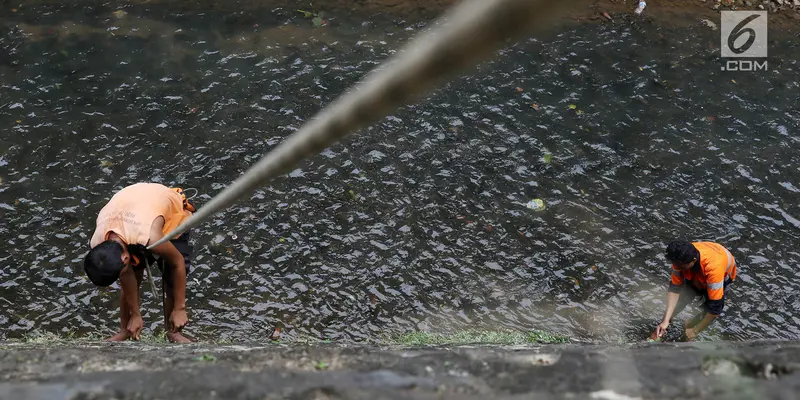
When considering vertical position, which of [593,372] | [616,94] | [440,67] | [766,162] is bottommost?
[766,162]

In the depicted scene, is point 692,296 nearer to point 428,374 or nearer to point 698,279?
point 698,279

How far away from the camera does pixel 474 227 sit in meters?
7.77

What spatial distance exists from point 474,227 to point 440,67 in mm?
6677

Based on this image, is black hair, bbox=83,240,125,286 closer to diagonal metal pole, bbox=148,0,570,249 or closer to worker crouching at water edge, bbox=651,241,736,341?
diagonal metal pole, bbox=148,0,570,249

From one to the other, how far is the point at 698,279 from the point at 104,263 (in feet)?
17.1

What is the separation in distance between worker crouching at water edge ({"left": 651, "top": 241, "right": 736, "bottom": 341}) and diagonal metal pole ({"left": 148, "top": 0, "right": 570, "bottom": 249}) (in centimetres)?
511

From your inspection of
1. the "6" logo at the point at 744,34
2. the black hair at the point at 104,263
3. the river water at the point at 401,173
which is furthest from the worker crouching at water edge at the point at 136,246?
the "6" logo at the point at 744,34

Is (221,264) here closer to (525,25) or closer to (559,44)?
(525,25)

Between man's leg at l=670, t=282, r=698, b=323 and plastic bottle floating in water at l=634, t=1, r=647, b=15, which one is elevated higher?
plastic bottle floating in water at l=634, t=1, r=647, b=15

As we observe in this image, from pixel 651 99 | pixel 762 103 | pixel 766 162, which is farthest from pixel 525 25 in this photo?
pixel 762 103

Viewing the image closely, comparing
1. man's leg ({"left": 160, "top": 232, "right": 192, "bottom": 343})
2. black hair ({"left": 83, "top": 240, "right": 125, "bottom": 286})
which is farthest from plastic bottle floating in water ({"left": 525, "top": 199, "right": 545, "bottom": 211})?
black hair ({"left": 83, "top": 240, "right": 125, "bottom": 286})

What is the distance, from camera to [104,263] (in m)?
4.57

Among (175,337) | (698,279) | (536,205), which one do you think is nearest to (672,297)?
(698,279)

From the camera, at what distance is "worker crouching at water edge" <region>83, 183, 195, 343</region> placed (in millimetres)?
4637
